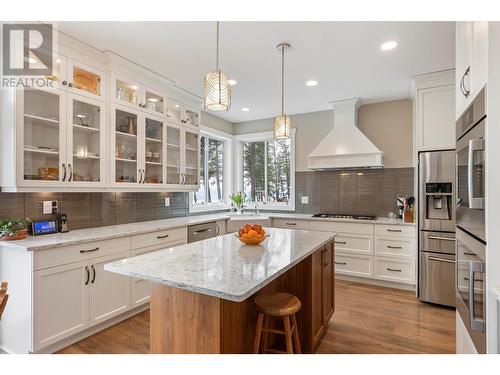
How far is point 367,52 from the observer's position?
2.69m

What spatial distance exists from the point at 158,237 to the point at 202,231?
29.3 inches

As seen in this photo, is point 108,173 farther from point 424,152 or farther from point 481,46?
point 424,152

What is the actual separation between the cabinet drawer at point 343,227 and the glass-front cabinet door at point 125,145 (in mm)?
2535

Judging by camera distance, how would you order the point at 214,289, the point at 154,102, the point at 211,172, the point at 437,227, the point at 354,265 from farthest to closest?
the point at 211,172, the point at 354,265, the point at 154,102, the point at 437,227, the point at 214,289

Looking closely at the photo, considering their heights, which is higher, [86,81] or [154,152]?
[86,81]

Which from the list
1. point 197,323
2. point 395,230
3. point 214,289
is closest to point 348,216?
point 395,230

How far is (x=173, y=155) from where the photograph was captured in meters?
3.65

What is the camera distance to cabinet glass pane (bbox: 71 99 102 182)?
2.55 metres

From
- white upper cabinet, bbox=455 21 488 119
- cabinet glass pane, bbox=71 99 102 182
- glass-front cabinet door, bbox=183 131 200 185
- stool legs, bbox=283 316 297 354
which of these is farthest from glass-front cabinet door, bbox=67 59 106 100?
white upper cabinet, bbox=455 21 488 119

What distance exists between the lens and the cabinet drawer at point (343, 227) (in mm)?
3799

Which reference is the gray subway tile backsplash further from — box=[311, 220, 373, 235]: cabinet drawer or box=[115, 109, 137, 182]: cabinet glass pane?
box=[311, 220, 373, 235]: cabinet drawer

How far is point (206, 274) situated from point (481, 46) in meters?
1.66

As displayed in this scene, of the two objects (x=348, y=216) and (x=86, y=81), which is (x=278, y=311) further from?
(x=348, y=216)

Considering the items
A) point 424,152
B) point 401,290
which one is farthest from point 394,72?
point 401,290
